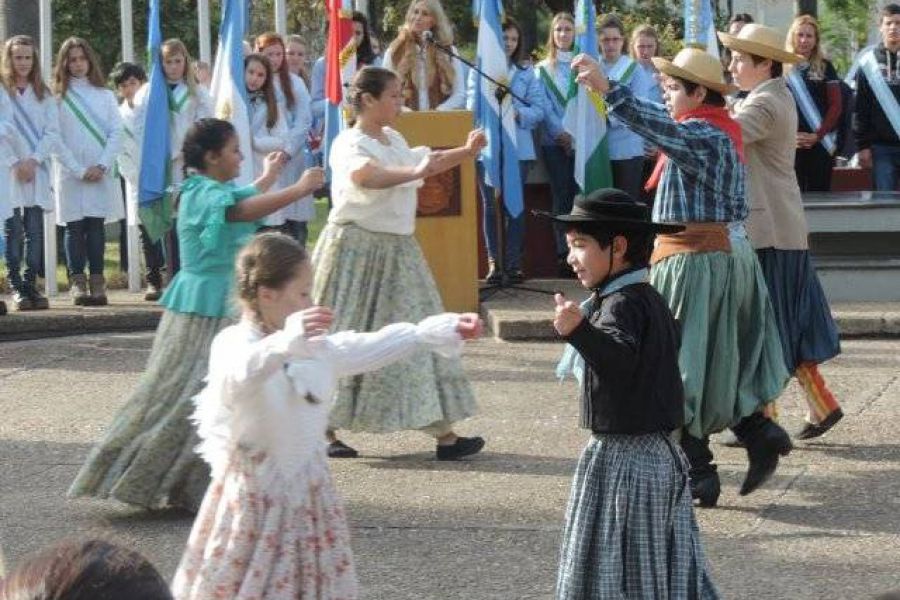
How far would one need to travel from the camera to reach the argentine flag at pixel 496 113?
1256 centimetres

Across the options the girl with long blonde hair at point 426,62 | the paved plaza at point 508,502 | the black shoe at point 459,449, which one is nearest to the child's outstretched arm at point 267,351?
the paved plaza at point 508,502

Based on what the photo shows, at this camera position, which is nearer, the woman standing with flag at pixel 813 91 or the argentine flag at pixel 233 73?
the argentine flag at pixel 233 73

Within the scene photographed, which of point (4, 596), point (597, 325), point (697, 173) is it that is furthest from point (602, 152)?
point (4, 596)

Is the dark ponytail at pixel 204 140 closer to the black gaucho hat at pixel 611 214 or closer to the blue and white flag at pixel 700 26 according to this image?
the black gaucho hat at pixel 611 214

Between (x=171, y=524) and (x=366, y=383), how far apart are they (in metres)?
1.31

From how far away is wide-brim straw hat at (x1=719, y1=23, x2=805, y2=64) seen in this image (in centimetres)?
750

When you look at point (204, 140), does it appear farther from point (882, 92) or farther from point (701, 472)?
point (882, 92)

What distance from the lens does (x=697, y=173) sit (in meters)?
6.77

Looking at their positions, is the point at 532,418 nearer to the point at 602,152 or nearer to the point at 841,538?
the point at 841,538

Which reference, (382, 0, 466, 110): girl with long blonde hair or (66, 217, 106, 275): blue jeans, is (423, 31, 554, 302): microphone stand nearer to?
(382, 0, 466, 110): girl with long blonde hair

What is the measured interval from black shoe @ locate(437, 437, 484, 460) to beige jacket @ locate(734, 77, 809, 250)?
1453 mm

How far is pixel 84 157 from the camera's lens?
516 inches

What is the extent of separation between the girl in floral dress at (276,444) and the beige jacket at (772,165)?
3.07 m

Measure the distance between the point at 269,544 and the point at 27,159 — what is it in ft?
27.4
